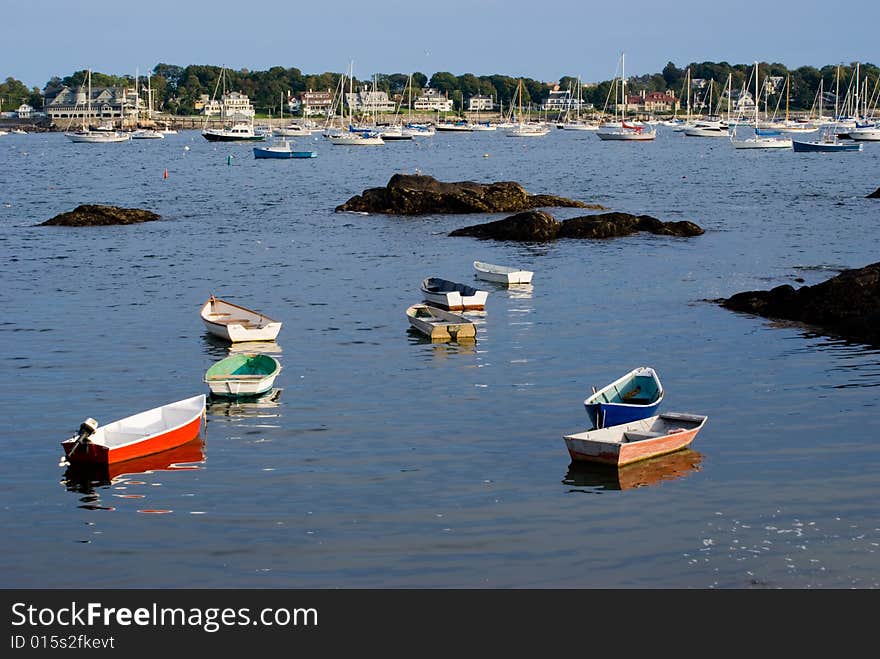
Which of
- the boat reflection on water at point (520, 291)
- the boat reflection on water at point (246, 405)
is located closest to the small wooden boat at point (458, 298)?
the boat reflection on water at point (520, 291)

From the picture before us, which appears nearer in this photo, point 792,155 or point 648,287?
point 648,287

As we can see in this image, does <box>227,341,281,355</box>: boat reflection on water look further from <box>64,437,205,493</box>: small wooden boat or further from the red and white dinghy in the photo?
<box>64,437,205,493</box>: small wooden boat

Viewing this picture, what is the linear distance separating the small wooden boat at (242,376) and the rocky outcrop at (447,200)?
47202mm

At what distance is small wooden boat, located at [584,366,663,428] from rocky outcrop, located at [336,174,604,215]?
165 ft

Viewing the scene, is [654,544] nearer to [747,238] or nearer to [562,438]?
[562,438]

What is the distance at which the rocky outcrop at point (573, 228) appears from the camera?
59594mm

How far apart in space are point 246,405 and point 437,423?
4.77 metres

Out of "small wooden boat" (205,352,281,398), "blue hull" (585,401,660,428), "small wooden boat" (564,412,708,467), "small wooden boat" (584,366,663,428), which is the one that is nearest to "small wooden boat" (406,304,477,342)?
"small wooden boat" (205,352,281,398)

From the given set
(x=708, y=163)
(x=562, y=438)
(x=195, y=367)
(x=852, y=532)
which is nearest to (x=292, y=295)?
(x=195, y=367)

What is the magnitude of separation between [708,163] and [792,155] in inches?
757

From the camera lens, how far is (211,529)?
18.1 metres

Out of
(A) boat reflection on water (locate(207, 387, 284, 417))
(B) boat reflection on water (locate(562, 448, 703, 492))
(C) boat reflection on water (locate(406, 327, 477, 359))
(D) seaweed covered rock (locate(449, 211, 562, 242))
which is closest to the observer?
(B) boat reflection on water (locate(562, 448, 703, 492))

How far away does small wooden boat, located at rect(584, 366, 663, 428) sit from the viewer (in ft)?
75.4

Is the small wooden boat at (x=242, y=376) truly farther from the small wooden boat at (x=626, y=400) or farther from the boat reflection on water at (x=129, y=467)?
the small wooden boat at (x=626, y=400)
